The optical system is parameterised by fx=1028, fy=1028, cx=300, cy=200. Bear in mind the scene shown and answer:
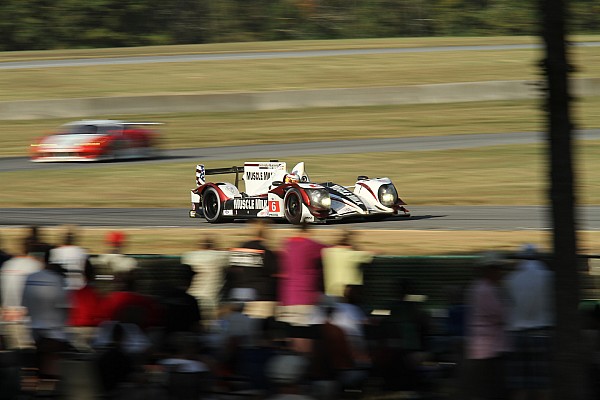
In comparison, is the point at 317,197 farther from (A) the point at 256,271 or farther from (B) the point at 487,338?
(B) the point at 487,338

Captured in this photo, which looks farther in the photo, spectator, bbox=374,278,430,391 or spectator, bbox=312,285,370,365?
spectator, bbox=312,285,370,365

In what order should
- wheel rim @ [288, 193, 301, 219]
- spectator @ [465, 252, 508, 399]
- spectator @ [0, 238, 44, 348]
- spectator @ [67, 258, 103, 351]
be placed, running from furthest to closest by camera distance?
wheel rim @ [288, 193, 301, 219]
spectator @ [67, 258, 103, 351]
spectator @ [0, 238, 44, 348]
spectator @ [465, 252, 508, 399]

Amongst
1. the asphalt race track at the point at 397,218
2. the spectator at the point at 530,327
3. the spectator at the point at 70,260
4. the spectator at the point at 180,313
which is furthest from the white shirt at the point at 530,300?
the asphalt race track at the point at 397,218

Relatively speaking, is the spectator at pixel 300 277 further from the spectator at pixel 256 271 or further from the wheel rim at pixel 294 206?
the wheel rim at pixel 294 206

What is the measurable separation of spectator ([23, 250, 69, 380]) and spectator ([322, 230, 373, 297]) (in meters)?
2.30

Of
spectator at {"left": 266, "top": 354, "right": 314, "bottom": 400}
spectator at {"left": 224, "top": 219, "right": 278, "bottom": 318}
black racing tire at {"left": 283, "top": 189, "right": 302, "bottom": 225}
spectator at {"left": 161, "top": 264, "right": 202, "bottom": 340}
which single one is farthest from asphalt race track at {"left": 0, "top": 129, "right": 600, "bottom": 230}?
spectator at {"left": 266, "top": 354, "right": 314, "bottom": 400}

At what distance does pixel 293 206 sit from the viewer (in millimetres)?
16484

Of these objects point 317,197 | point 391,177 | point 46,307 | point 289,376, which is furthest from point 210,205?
point 289,376

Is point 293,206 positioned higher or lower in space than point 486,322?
higher

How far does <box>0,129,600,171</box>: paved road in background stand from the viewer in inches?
994

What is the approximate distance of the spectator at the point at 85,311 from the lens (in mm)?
7363

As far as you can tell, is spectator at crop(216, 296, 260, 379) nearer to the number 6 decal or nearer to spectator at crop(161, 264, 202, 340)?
spectator at crop(161, 264, 202, 340)

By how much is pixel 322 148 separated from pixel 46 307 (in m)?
19.4

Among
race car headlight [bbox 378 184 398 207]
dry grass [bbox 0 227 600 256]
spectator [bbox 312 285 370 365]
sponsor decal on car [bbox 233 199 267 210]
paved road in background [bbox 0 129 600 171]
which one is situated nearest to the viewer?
spectator [bbox 312 285 370 365]
